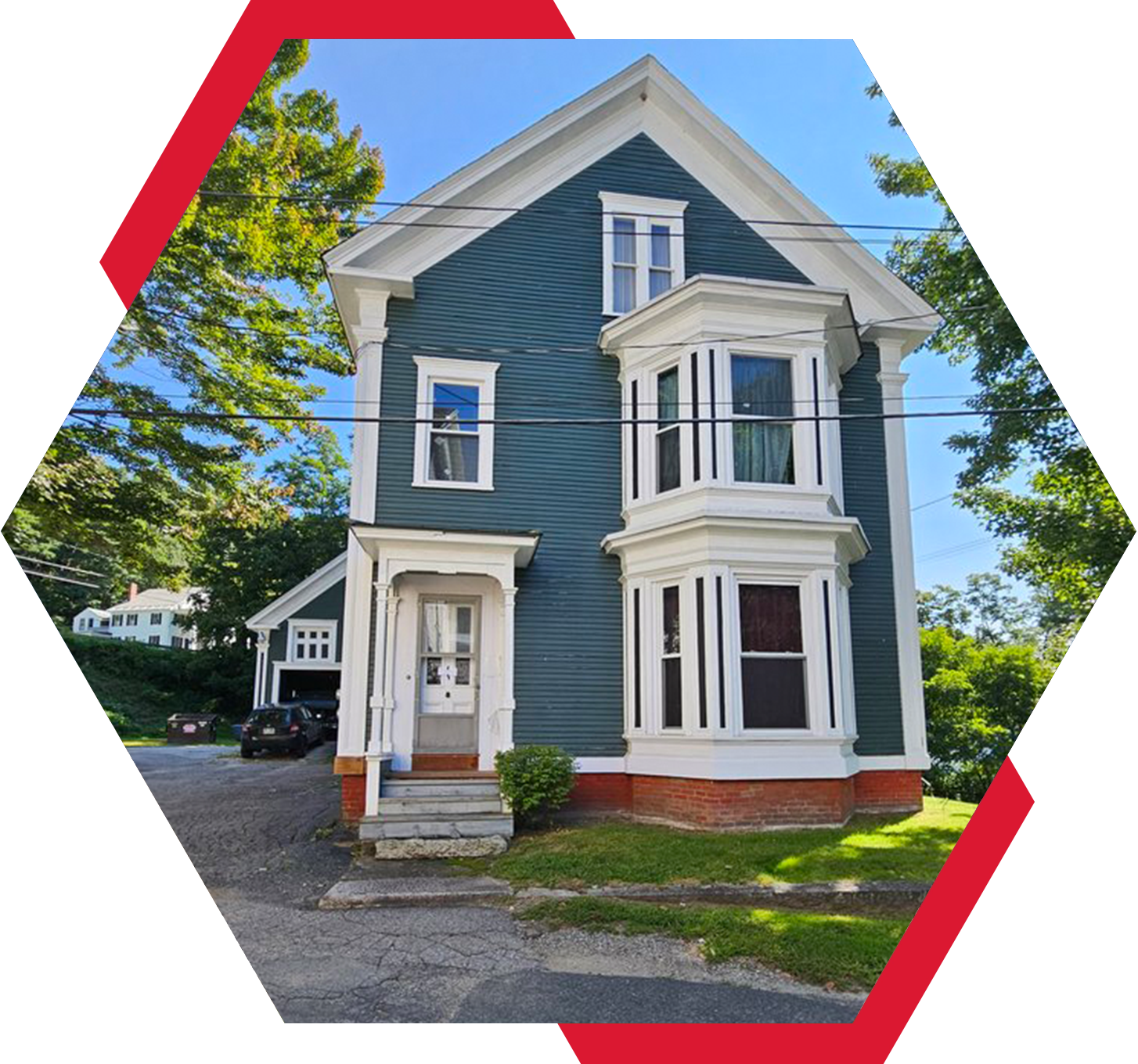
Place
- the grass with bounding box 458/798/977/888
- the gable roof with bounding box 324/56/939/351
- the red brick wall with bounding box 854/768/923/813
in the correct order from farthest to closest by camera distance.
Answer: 1. the gable roof with bounding box 324/56/939/351
2. the red brick wall with bounding box 854/768/923/813
3. the grass with bounding box 458/798/977/888

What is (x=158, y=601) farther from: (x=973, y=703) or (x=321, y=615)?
(x=973, y=703)

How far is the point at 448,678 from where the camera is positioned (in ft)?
7.30

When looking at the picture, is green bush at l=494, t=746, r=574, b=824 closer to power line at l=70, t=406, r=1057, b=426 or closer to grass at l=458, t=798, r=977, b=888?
grass at l=458, t=798, r=977, b=888

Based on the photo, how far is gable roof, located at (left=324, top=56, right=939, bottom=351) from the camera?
2389 mm

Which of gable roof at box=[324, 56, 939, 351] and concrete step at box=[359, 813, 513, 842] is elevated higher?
gable roof at box=[324, 56, 939, 351]

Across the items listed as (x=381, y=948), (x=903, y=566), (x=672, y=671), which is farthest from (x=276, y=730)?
(x=903, y=566)

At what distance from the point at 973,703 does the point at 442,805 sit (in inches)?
68.2

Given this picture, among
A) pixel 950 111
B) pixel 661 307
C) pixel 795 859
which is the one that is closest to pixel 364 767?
pixel 795 859

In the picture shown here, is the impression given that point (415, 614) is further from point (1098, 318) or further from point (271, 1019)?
point (1098, 318)

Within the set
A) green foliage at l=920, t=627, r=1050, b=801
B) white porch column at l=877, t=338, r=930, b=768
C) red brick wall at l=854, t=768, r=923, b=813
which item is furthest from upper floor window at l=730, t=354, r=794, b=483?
red brick wall at l=854, t=768, r=923, b=813

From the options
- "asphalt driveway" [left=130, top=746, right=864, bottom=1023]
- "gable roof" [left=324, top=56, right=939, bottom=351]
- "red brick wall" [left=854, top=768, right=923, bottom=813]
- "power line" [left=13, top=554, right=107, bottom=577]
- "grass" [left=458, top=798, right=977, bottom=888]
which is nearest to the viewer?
"asphalt driveway" [left=130, top=746, right=864, bottom=1023]

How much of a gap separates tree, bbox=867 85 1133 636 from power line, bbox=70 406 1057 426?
0.04m

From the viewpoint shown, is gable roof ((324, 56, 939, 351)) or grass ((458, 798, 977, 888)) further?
gable roof ((324, 56, 939, 351))

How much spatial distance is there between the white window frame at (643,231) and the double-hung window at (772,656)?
1154 mm
